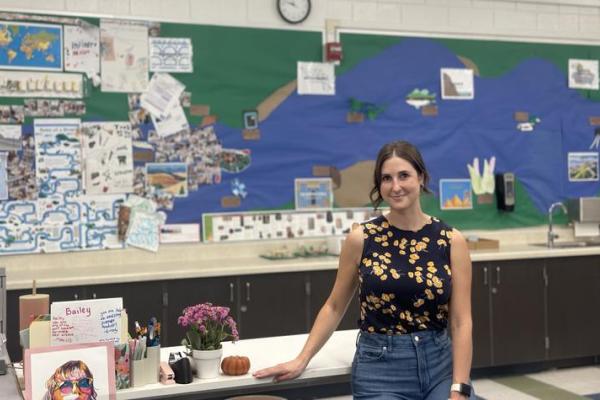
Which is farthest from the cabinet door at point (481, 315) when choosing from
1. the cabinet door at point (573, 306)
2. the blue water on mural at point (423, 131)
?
the blue water on mural at point (423, 131)

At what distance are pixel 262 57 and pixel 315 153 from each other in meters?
0.81

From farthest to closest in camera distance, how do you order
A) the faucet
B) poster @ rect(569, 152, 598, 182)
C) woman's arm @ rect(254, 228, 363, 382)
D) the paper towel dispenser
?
poster @ rect(569, 152, 598, 182) < the paper towel dispenser < the faucet < woman's arm @ rect(254, 228, 363, 382)

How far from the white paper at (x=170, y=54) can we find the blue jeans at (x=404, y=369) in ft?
10.0

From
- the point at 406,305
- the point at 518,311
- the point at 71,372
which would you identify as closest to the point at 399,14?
the point at 518,311

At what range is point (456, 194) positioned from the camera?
5.61 meters

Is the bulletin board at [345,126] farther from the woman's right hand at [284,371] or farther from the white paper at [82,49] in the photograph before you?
the woman's right hand at [284,371]

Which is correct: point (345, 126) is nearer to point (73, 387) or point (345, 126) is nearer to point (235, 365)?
point (235, 365)

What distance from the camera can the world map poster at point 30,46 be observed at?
4441 millimetres

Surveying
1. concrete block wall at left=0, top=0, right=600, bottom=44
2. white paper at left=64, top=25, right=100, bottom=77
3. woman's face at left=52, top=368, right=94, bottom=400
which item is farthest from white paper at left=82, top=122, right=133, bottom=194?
woman's face at left=52, top=368, right=94, bottom=400

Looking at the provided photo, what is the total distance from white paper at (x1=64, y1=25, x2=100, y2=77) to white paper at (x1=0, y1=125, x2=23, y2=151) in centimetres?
52

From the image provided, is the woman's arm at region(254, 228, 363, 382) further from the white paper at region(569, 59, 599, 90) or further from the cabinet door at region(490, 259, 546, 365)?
the white paper at region(569, 59, 599, 90)

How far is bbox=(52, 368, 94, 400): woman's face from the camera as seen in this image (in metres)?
1.94

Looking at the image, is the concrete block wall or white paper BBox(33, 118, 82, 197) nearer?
white paper BBox(33, 118, 82, 197)

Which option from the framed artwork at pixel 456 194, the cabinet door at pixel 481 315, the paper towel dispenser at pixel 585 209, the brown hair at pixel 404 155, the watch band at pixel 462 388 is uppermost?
the brown hair at pixel 404 155
